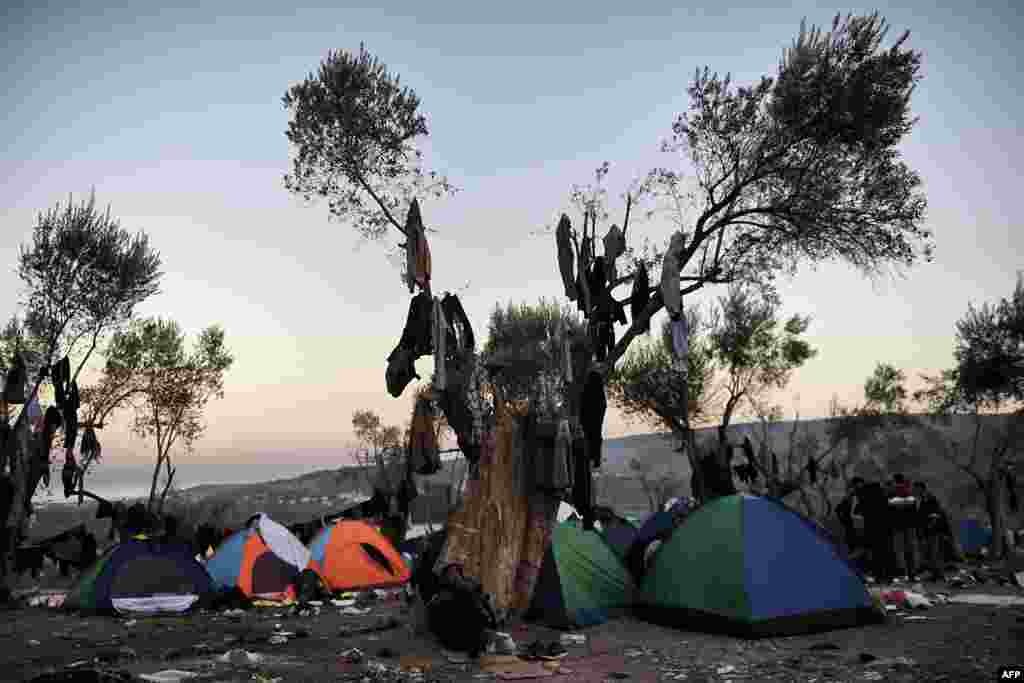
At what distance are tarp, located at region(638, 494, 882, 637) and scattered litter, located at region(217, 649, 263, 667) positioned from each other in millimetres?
4998

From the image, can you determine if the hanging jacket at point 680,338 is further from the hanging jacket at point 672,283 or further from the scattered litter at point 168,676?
the scattered litter at point 168,676

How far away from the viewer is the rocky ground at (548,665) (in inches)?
277

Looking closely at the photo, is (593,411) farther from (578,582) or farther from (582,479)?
(578,582)

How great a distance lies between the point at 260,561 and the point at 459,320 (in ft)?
25.4

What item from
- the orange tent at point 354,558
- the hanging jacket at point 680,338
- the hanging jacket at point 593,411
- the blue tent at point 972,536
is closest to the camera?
the hanging jacket at point 680,338

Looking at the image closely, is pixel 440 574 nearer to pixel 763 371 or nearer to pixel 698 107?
pixel 698 107

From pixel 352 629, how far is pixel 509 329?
23.9 metres

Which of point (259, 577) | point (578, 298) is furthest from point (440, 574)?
point (259, 577)

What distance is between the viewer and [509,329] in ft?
110

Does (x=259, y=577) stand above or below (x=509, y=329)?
below

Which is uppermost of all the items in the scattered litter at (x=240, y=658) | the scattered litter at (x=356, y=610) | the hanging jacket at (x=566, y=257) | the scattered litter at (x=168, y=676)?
the hanging jacket at (x=566, y=257)

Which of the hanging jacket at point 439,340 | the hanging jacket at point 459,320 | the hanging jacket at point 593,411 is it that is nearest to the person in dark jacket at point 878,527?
the hanging jacket at point 593,411

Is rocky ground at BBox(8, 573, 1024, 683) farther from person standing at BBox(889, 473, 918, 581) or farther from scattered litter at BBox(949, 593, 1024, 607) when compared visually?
person standing at BBox(889, 473, 918, 581)

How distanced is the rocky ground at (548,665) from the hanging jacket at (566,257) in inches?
181
